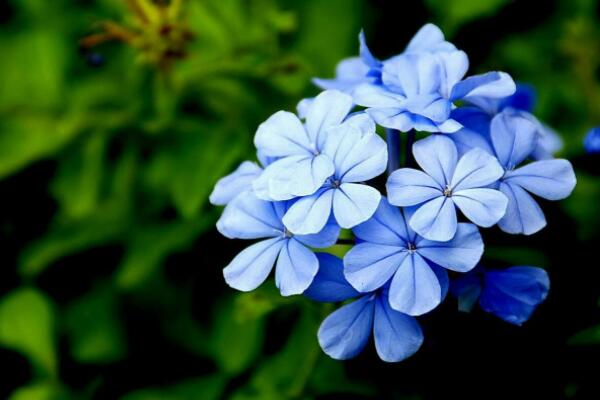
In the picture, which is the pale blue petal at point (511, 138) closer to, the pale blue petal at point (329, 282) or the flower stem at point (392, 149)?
the flower stem at point (392, 149)

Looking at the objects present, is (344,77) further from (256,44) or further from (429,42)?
(256,44)

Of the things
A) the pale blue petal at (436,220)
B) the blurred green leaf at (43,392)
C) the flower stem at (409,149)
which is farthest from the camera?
the blurred green leaf at (43,392)

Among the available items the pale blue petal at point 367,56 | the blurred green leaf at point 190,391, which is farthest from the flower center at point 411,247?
the blurred green leaf at point 190,391

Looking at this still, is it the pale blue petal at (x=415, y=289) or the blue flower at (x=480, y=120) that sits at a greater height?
the blue flower at (x=480, y=120)

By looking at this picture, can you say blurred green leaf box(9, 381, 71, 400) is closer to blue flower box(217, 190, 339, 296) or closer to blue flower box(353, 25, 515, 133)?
blue flower box(217, 190, 339, 296)

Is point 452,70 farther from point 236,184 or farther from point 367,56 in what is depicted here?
point 236,184

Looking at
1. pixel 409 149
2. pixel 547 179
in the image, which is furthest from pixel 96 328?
pixel 547 179

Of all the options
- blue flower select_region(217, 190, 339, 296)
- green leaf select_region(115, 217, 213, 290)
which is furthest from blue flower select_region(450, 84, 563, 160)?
green leaf select_region(115, 217, 213, 290)
